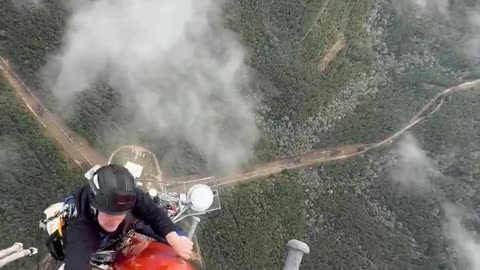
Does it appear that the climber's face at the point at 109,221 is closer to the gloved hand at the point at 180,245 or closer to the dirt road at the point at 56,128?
the gloved hand at the point at 180,245

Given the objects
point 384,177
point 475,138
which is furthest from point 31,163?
point 475,138

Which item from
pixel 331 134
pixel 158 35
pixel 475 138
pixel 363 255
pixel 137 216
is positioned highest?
pixel 475 138

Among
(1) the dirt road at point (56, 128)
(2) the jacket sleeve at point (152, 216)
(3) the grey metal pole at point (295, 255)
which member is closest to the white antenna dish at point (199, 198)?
(3) the grey metal pole at point (295, 255)

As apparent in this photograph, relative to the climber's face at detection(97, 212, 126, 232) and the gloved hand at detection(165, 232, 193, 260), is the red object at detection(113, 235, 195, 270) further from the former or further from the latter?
the climber's face at detection(97, 212, 126, 232)

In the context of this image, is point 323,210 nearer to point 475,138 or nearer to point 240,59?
point 240,59

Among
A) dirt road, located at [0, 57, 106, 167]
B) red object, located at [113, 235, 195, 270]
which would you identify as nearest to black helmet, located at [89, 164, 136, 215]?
red object, located at [113, 235, 195, 270]

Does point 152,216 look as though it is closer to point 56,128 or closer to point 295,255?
point 295,255

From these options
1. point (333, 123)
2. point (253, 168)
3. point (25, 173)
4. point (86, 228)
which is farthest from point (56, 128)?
point (86, 228)
